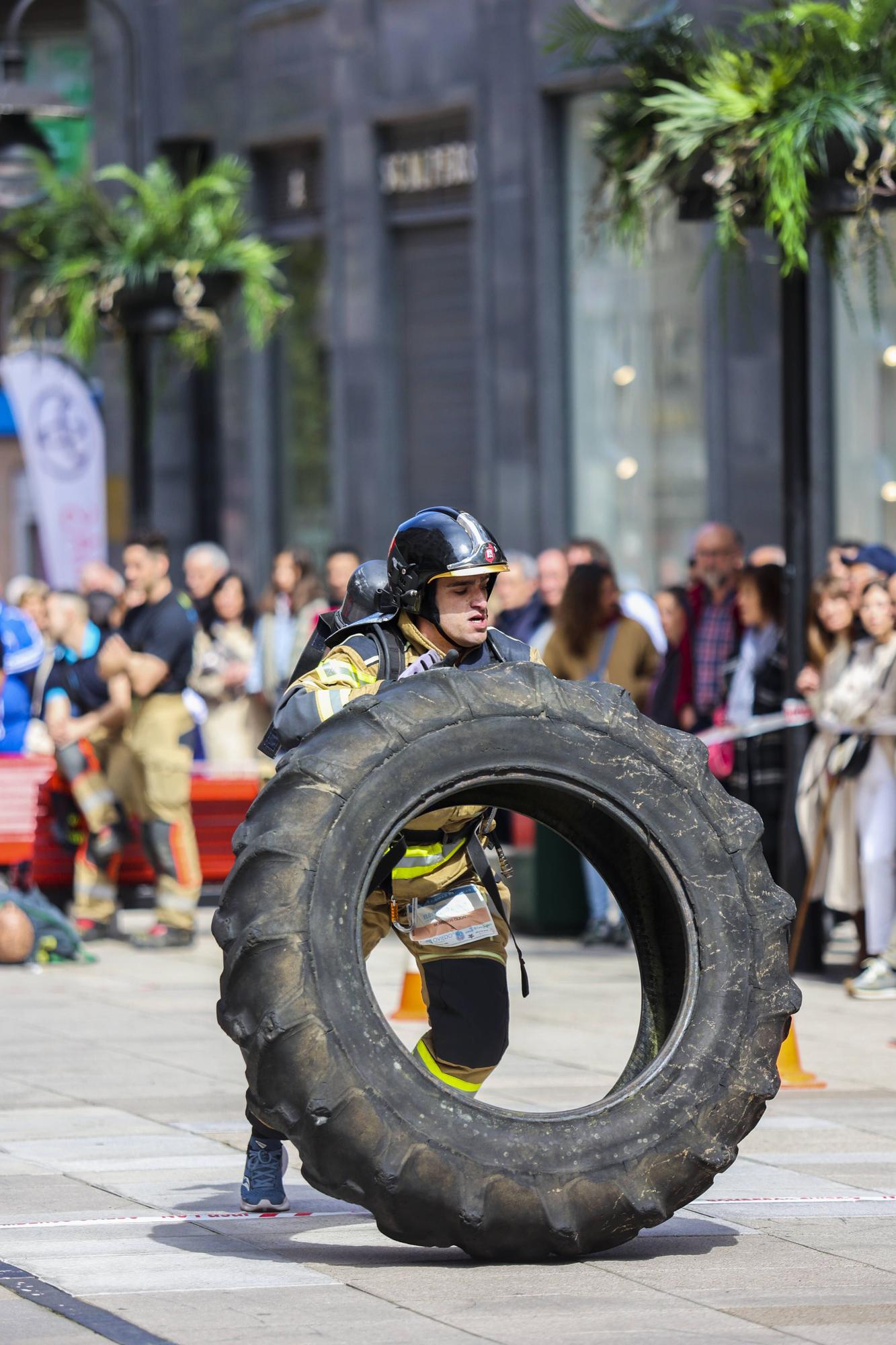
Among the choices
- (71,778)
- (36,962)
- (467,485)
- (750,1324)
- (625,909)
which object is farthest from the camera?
(467,485)

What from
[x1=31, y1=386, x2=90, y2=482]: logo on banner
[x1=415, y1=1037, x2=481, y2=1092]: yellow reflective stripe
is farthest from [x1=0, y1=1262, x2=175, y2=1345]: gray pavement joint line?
[x1=31, y1=386, x2=90, y2=482]: logo on banner

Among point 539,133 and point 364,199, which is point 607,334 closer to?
point 539,133

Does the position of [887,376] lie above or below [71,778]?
above

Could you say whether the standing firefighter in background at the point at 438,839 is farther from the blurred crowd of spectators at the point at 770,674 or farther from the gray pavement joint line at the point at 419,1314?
the blurred crowd of spectators at the point at 770,674

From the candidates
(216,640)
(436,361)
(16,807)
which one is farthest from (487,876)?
(436,361)

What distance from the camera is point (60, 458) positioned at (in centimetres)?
2406

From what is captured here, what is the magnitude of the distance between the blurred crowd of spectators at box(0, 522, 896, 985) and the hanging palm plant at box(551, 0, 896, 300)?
166cm

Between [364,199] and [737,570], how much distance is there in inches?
361

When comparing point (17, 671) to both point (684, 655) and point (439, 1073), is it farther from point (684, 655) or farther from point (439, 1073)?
point (439, 1073)

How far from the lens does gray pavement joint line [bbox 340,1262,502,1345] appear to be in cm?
539

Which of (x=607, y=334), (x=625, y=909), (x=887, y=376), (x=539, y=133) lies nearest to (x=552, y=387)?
(x=607, y=334)

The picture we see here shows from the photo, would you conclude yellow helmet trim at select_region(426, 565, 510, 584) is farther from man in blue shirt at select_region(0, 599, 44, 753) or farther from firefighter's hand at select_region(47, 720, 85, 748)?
man in blue shirt at select_region(0, 599, 44, 753)

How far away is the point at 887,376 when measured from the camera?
16.7 m

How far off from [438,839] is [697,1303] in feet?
4.49
